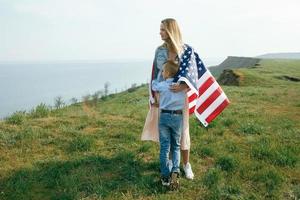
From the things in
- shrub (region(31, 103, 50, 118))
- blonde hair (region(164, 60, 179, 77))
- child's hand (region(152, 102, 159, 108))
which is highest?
blonde hair (region(164, 60, 179, 77))

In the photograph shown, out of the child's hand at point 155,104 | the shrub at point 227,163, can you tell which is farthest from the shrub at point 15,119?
the shrub at point 227,163

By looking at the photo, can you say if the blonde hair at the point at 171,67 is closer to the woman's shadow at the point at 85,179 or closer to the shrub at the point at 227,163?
the woman's shadow at the point at 85,179

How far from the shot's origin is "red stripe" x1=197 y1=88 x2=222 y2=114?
27.8ft

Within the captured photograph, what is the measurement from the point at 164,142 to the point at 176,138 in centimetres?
23

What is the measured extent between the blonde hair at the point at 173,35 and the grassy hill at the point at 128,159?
2.42 meters

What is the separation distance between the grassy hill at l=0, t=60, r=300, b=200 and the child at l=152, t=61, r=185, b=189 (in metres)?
0.28

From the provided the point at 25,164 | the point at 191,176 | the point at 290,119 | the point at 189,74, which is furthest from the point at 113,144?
the point at 290,119

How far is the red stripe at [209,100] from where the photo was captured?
8.48 m

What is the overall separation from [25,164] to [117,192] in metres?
2.63

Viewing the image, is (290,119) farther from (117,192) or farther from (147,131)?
(117,192)

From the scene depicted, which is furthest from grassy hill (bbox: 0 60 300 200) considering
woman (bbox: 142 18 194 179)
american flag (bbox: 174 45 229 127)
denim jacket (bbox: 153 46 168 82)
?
denim jacket (bbox: 153 46 168 82)

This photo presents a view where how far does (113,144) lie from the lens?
10320 mm

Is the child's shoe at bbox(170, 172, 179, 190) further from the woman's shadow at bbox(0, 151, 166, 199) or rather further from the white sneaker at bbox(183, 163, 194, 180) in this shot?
the white sneaker at bbox(183, 163, 194, 180)

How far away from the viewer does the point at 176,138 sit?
743 cm
